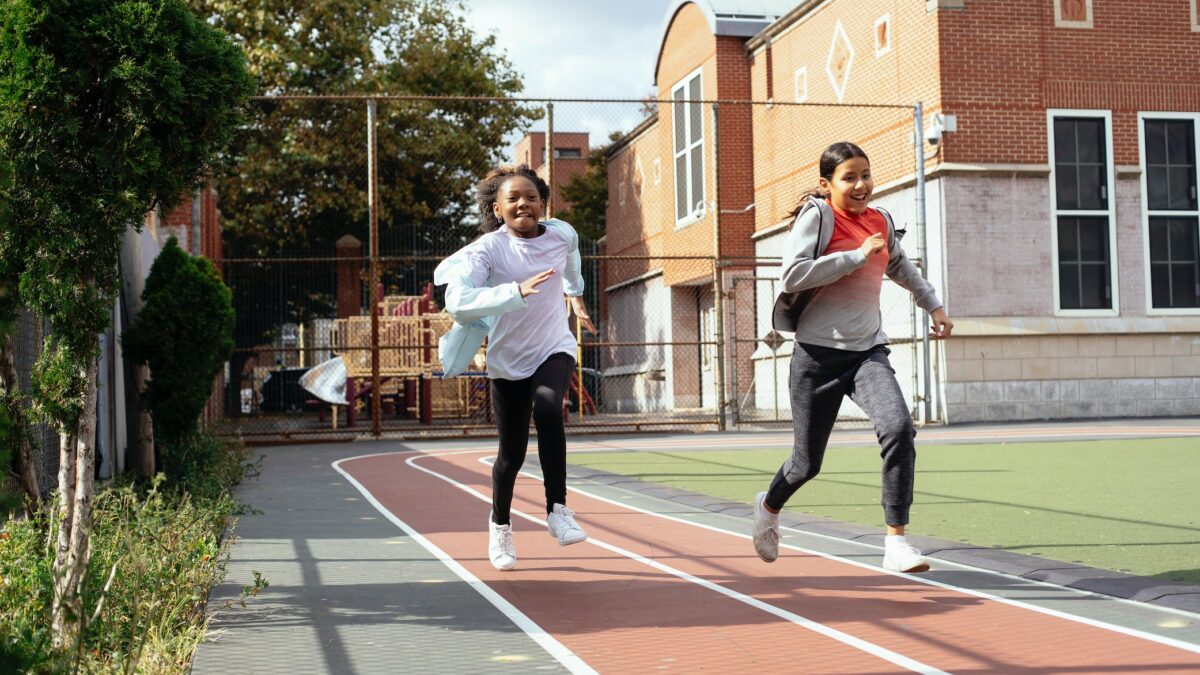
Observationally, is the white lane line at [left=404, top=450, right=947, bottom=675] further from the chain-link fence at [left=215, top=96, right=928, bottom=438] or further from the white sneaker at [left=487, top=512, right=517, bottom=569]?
the chain-link fence at [left=215, top=96, right=928, bottom=438]

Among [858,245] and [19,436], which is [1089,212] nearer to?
[858,245]

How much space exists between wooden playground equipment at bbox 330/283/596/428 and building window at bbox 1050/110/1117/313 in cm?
809

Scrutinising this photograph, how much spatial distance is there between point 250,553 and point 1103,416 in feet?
56.0

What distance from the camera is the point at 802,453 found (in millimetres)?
6562

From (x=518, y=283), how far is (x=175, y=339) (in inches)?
222

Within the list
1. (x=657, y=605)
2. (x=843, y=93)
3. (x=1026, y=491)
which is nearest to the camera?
(x=657, y=605)

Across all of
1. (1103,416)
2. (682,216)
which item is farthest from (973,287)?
(682,216)

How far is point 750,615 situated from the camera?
5766mm

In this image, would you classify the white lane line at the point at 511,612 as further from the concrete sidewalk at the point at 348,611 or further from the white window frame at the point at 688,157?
the white window frame at the point at 688,157

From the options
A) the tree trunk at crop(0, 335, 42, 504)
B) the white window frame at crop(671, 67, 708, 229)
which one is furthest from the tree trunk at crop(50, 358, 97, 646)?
the white window frame at crop(671, 67, 708, 229)

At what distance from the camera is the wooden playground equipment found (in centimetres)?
2283

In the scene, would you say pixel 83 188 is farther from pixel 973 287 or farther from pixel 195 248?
pixel 973 287

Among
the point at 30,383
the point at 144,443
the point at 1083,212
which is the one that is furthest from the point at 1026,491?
the point at 1083,212

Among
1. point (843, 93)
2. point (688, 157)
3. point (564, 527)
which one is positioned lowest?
point (564, 527)
